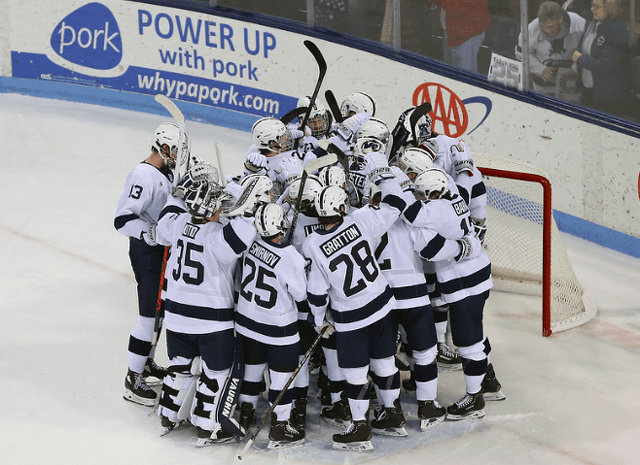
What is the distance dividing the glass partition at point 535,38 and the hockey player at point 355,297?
332 centimetres

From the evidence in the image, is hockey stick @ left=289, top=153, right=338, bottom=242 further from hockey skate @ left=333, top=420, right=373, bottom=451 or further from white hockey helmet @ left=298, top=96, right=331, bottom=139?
white hockey helmet @ left=298, top=96, right=331, bottom=139

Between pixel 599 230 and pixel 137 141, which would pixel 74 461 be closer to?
pixel 599 230

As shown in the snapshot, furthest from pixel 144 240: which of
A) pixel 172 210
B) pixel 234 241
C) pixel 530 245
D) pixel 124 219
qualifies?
pixel 530 245

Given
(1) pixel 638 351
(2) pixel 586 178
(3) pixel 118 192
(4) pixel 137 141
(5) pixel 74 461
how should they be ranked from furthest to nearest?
(4) pixel 137 141
(3) pixel 118 192
(2) pixel 586 178
(1) pixel 638 351
(5) pixel 74 461

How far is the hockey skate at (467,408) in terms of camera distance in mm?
5227

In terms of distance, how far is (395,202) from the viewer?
197 inches

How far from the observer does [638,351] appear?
6.11 metres

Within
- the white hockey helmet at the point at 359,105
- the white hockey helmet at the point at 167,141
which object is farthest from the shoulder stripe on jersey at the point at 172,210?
→ the white hockey helmet at the point at 359,105

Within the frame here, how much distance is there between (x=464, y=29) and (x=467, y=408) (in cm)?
436

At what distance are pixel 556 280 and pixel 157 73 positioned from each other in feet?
20.4

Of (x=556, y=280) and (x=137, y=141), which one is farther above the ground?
(x=137, y=141)

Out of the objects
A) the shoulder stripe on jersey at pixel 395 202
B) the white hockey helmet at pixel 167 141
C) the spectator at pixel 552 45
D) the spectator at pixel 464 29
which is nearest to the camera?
the shoulder stripe on jersey at pixel 395 202

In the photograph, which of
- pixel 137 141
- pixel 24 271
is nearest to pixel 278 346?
pixel 24 271

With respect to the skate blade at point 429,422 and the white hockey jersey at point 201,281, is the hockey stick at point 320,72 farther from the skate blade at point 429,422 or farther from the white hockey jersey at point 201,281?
the skate blade at point 429,422
